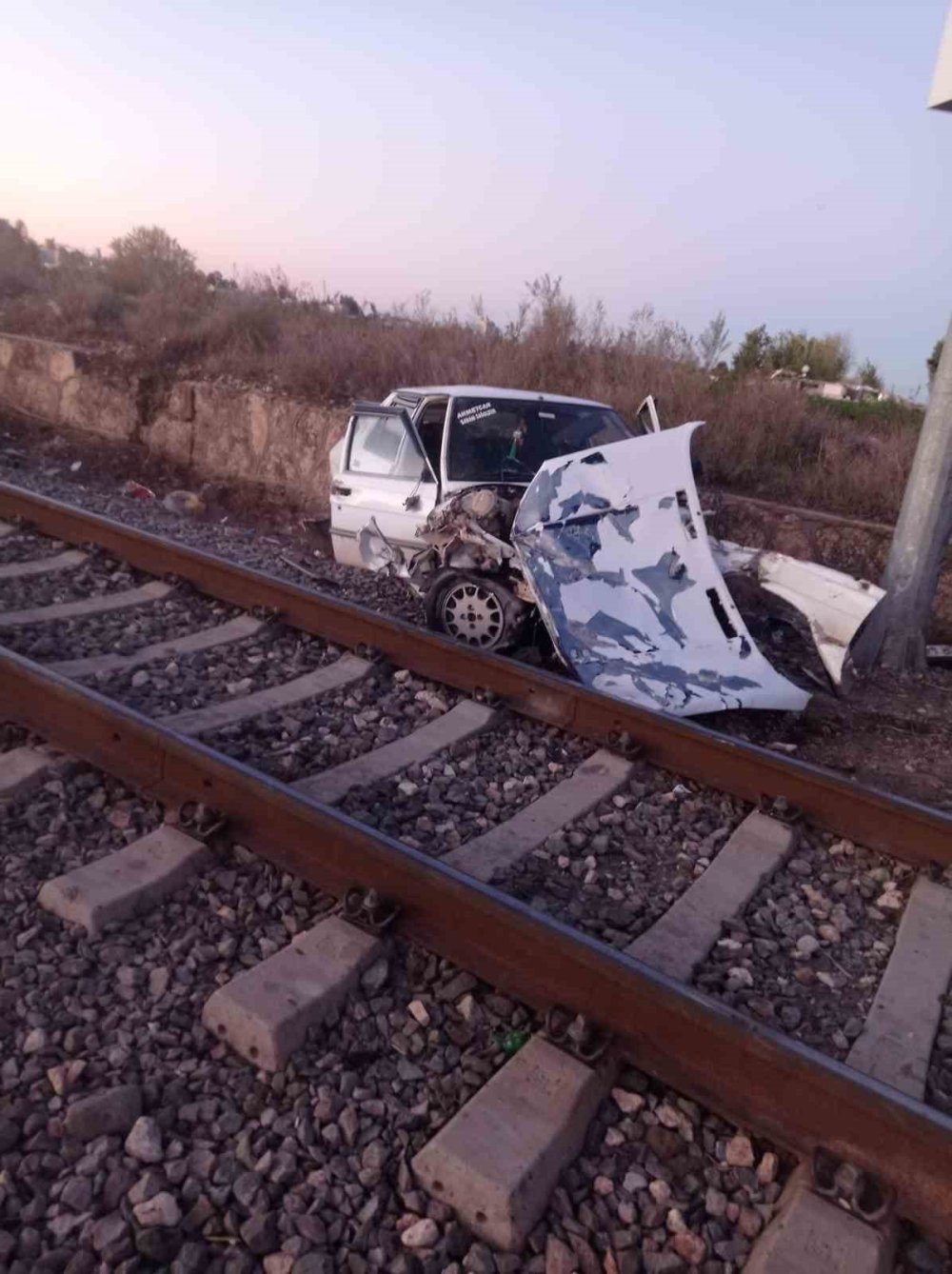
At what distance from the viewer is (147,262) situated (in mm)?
21859

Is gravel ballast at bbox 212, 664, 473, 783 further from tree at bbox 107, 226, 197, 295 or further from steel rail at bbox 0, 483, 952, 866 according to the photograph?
tree at bbox 107, 226, 197, 295

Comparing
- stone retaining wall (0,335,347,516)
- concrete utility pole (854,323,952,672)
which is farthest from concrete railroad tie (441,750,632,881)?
stone retaining wall (0,335,347,516)

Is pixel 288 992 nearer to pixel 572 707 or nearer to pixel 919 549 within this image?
pixel 572 707

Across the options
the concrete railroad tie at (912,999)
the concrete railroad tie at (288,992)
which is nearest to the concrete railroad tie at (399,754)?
the concrete railroad tie at (288,992)

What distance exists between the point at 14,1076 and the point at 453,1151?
48.8 inches

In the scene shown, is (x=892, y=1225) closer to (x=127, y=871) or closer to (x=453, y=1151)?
(x=453, y=1151)

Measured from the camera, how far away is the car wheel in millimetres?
6695

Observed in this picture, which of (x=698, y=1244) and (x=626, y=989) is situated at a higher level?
(x=626, y=989)

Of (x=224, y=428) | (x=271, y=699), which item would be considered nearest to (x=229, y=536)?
(x=224, y=428)

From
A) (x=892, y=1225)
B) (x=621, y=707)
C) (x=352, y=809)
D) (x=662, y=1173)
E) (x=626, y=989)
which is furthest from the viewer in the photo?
(x=621, y=707)

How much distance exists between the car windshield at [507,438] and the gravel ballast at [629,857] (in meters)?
3.18

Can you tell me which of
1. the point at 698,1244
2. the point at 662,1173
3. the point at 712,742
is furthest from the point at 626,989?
the point at 712,742

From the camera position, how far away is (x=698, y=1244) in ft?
8.46

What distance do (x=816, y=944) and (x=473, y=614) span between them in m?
3.47
